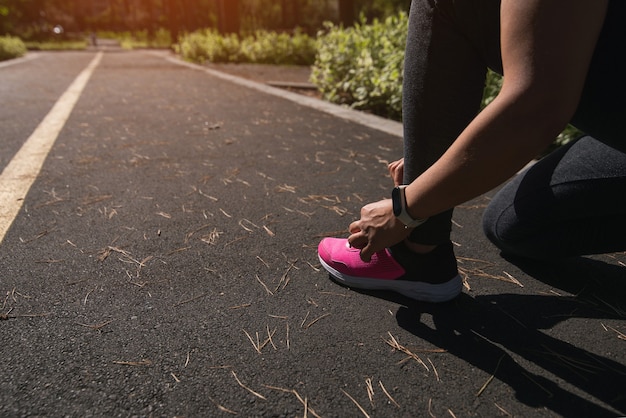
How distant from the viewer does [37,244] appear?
6.86 ft

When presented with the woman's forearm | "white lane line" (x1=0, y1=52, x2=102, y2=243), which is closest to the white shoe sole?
the woman's forearm

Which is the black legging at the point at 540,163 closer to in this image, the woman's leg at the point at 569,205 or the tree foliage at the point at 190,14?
the woman's leg at the point at 569,205

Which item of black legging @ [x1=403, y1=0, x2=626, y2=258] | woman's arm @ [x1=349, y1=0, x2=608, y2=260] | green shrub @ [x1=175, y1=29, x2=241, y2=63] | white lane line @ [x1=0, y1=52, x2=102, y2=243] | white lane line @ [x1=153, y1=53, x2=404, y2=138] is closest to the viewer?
woman's arm @ [x1=349, y1=0, x2=608, y2=260]

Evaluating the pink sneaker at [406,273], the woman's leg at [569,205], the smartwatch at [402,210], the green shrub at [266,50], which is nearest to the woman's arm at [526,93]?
the smartwatch at [402,210]

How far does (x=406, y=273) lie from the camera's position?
1.67 m

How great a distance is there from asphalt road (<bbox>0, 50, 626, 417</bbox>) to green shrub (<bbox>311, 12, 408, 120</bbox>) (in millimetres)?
2370

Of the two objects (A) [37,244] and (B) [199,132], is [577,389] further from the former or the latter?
(B) [199,132]

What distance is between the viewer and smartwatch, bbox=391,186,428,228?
50.6 inches

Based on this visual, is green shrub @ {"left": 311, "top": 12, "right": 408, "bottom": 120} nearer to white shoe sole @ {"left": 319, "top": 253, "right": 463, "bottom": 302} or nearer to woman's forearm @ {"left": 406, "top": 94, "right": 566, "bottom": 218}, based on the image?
white shoe sole @ {"left": 319, "top": 253, "right": 463, "bottom": 302}

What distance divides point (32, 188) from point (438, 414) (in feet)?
8.54

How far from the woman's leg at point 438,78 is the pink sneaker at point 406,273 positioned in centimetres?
14

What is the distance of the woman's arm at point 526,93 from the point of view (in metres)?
0.91

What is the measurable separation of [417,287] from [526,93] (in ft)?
2.82

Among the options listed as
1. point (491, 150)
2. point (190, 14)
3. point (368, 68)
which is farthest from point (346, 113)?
point (190, 14)
